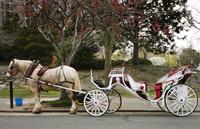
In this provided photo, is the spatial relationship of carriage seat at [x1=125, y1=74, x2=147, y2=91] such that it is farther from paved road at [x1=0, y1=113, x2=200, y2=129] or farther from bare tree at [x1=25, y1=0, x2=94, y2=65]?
bare tree at [x1=25, y1=0, x2=94, y2=65]

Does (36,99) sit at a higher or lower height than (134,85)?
lower

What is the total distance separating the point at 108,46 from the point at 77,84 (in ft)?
29.3

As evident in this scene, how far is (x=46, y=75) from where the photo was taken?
1766 centimetres

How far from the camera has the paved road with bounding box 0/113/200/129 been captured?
13952 mm

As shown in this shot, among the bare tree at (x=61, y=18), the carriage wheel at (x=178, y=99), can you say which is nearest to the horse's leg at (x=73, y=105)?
the bare tree at (x=61, y=18)

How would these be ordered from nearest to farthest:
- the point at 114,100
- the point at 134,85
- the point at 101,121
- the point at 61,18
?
the point at 101,121 → the point at 134,85 → the point at 114,100 → the point at 61,18

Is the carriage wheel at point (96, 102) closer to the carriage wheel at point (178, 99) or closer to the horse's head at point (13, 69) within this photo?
the carriage wheel at point (178, 99)

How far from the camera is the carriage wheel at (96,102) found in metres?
16.5

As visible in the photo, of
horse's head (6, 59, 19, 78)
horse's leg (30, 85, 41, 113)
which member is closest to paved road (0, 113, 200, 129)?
horse's leg (30, 85, 41, 113)

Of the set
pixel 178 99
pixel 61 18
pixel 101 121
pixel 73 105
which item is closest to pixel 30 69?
pixel 73 105

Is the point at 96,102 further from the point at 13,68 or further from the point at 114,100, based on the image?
the point at 13,68

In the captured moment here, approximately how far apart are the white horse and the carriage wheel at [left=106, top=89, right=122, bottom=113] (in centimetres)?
110

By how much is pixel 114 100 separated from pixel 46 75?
2479 mm

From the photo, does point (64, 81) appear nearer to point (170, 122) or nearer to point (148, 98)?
point (148, 98)
